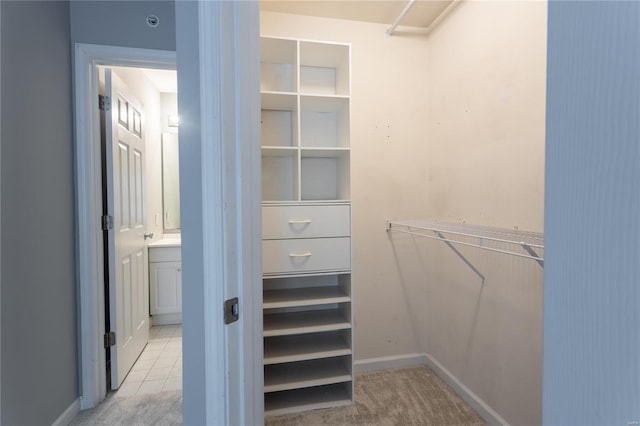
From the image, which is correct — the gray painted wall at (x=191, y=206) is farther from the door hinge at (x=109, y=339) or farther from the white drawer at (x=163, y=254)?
the white drawer at (x=163, y=254)

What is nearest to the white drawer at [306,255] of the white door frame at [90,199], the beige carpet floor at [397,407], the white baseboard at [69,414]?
the beige carpet floor at [397,407]

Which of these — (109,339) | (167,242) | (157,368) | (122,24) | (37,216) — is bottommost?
(157,368)

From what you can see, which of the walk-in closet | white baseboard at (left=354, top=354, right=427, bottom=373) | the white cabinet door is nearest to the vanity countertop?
the white cabinet door

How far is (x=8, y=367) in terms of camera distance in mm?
1309

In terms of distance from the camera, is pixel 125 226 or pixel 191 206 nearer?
pixel 191 206

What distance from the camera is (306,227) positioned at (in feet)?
5.88

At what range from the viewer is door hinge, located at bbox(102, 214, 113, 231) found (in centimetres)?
197

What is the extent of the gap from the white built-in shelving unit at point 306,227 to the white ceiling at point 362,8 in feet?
1.10

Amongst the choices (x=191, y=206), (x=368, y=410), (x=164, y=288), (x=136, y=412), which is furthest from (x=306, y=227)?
(x=164, y=288)

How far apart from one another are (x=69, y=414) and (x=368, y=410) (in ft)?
5.52

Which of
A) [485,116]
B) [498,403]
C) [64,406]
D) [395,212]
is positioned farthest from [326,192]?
[64,406]

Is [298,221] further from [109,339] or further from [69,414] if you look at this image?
[69,414]

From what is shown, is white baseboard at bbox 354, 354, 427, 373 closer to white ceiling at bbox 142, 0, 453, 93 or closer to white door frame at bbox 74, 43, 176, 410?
white door frame at bbox 74, 43, 176, 410

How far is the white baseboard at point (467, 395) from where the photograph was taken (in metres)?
1.70
